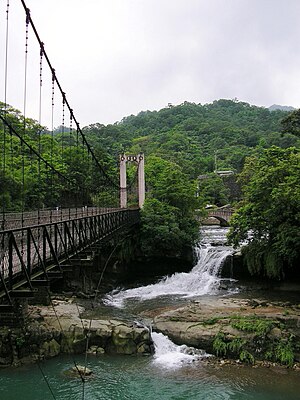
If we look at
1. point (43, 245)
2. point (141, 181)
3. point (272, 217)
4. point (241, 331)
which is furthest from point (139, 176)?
point (43, 245)

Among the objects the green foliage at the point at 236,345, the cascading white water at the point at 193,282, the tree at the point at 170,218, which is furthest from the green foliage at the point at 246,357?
the tree at the point at 170,218

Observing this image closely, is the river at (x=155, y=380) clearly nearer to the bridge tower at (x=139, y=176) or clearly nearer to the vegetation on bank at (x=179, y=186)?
the vegetation on bank at (x=179, y=186)

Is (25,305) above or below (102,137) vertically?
below

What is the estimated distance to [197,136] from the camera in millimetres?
65562

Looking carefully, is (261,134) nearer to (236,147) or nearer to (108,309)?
(236,147)

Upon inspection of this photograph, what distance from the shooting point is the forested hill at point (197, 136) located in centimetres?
5053

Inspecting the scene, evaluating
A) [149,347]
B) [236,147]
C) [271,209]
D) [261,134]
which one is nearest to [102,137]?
[236,147]

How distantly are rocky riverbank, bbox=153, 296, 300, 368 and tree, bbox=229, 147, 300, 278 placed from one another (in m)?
2.81

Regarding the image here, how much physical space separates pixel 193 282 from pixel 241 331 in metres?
7.05

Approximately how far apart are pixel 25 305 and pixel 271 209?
8.97 m

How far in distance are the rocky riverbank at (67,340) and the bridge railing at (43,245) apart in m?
2.22

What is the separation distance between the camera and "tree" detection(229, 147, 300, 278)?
14.7 m

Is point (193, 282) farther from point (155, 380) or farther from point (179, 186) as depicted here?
point (155, 380)

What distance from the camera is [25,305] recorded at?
12.6m
